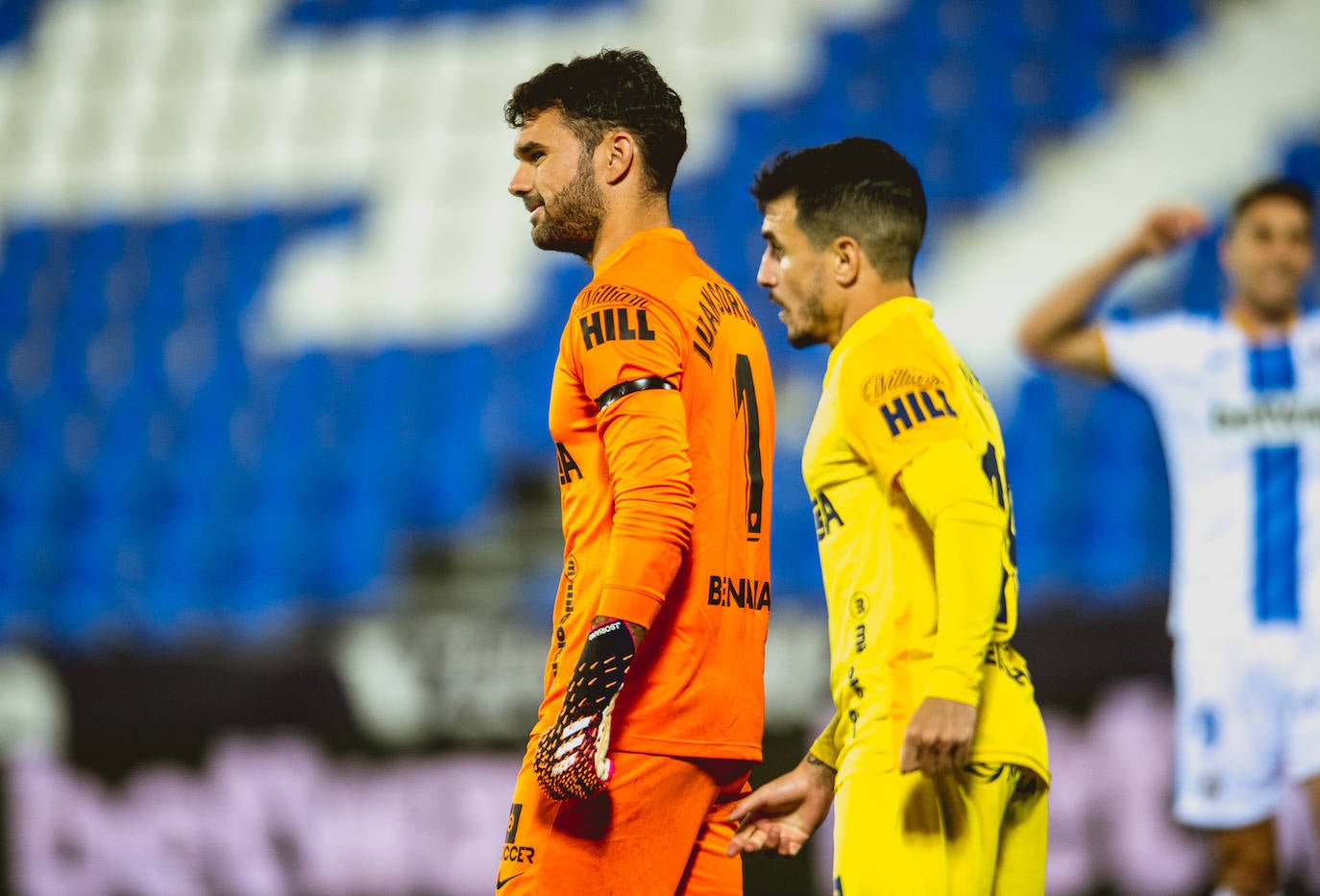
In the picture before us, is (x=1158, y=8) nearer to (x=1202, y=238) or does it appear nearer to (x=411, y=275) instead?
(x=1202, y=238)

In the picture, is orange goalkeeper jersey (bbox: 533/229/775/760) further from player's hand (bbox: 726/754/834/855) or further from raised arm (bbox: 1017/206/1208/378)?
raised arm (bbox: 1017/206/1208/378)

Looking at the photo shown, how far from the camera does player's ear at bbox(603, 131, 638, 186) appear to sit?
7.63 ft

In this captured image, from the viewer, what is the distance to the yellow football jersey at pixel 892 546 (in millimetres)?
2170

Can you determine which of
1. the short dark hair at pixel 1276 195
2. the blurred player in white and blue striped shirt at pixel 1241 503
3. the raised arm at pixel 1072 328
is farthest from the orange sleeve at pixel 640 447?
the short dark hair at pixel 1276 195

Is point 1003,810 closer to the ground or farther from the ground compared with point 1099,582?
closer to the ground

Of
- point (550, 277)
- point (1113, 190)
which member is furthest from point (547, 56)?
point (1113, 190)

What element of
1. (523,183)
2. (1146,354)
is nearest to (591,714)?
(523,183)

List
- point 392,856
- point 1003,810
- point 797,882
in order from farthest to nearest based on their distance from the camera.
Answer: point 392,856, point 797,882, point 1003,810

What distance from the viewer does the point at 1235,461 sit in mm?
4016

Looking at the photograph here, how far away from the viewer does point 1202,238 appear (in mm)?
6277

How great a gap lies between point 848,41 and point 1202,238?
211cm

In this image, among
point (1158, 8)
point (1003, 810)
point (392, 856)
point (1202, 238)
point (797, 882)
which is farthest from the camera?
point (1158, 8)

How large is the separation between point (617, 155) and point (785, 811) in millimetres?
1128

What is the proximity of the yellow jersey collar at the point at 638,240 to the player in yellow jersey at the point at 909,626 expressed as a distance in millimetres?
295
